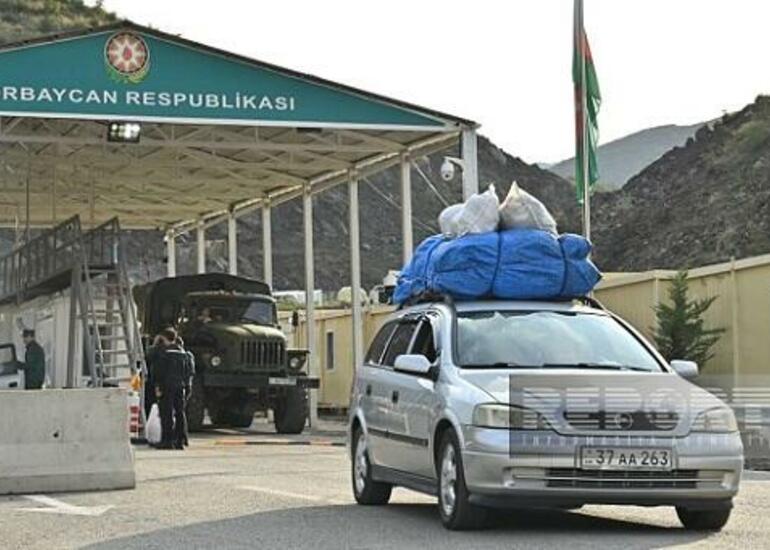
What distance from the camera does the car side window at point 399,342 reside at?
12742mm

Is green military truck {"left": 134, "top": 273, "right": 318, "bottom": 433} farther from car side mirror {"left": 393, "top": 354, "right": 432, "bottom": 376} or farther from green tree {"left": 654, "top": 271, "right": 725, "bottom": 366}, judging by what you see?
car side mirror {"left": 393, "top": 354, "right": 432, "bottom": 376}

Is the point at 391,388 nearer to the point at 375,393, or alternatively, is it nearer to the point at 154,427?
the point at 375,393

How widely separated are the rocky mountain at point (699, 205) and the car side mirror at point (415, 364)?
37.7 m

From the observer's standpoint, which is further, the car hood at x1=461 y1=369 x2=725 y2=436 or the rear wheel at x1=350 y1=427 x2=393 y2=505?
the rear wheel at x1=350 y1=427 x2=393 y2=505

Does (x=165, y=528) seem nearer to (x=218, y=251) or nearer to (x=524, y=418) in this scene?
(x=524, y=418)

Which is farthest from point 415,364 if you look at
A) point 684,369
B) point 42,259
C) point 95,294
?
point 42,259

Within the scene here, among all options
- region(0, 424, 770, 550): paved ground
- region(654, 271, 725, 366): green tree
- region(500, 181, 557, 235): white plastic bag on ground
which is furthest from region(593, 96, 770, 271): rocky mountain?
region(500, 181, 557, 235): white plastic bag on ground

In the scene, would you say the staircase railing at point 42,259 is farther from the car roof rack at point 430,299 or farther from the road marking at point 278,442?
the car roof rack at point 430,299

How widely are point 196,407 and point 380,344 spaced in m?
15.6

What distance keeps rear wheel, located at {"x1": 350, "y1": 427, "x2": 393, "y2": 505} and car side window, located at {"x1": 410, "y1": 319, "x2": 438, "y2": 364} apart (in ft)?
3.94

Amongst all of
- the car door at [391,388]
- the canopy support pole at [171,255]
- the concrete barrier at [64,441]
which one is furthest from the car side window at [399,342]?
the canopy support pole at [171,255]

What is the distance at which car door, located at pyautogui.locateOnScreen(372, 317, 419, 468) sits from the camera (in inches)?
490

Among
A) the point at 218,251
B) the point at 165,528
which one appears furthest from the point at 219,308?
the point at 218,251

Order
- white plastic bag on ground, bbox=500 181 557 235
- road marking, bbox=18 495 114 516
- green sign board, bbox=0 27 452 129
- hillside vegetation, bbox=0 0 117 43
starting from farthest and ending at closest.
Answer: hillside vegetation, bbox=0 0 117 43 → green sign board, bbox=0 27 452 129 → white plastic bag on ground, bbox=500 181 557 235 → road marking, bbox=18 495 114 516
